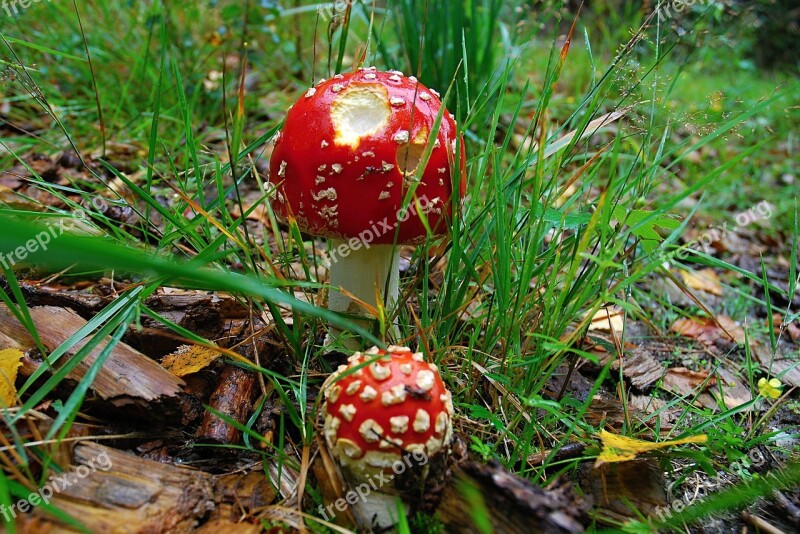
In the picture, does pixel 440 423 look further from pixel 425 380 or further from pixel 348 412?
pixel 348 412

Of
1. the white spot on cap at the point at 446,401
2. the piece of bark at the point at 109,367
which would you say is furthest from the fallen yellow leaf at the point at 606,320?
the piece of bark at the point at 109,367

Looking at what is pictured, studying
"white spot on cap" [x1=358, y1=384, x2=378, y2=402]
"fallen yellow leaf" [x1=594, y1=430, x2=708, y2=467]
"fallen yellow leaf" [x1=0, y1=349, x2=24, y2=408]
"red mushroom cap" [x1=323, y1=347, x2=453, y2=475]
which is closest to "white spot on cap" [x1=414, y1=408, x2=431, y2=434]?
"red mushroom cap" [x1=323, y1=347, x2=453, y2=475]

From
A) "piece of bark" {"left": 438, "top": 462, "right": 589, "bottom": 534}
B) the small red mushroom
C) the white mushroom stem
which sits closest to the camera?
"piece of bark" {"left": 438, "top": 462, "right": 589, "bottom": 534}

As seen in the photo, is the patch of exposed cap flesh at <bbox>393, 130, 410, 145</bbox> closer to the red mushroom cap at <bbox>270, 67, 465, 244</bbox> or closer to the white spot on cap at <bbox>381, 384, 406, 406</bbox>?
the red mushroom cap at <bbox>270, 67, 465, 244</bbox>

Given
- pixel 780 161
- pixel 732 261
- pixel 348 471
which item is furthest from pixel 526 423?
pixel 780 161

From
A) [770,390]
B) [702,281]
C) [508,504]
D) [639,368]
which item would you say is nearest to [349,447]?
[508,504]

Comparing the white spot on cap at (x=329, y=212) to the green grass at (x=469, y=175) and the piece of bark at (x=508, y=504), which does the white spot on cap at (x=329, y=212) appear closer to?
the green grass at (x=469, y=175)
